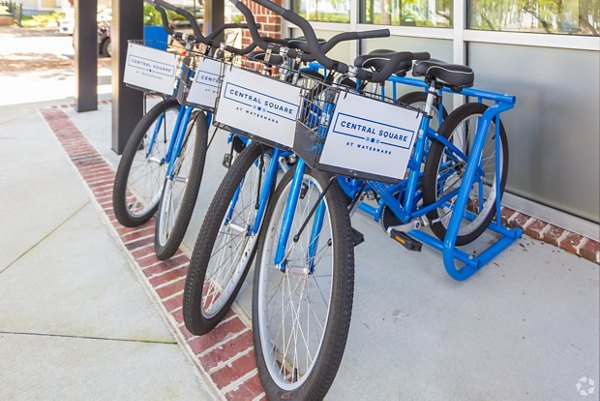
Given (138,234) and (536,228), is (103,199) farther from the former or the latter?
(536,228)

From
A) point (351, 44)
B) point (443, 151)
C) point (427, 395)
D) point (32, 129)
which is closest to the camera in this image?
point (427, 395)

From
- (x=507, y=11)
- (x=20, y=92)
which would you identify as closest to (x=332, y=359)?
(x=507, y=11)

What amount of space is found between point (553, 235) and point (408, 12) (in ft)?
5.75

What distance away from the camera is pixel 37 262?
7.33 ft

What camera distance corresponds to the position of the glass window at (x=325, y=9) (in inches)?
150

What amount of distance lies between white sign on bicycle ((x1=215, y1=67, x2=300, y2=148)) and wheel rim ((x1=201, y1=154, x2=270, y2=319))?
0.91 feet

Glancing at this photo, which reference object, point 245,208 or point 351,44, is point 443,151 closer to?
point 245,208

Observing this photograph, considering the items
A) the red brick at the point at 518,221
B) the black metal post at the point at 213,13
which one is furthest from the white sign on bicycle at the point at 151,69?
the black metal post at the point at 213,13

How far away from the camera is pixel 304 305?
194 cm

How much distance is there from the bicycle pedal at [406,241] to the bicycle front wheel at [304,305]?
358 mm

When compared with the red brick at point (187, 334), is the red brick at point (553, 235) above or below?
above

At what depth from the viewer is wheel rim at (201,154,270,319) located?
181cm

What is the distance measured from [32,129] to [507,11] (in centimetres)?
420

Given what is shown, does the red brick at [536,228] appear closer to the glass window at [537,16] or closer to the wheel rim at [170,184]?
the glass window at [537,16]
